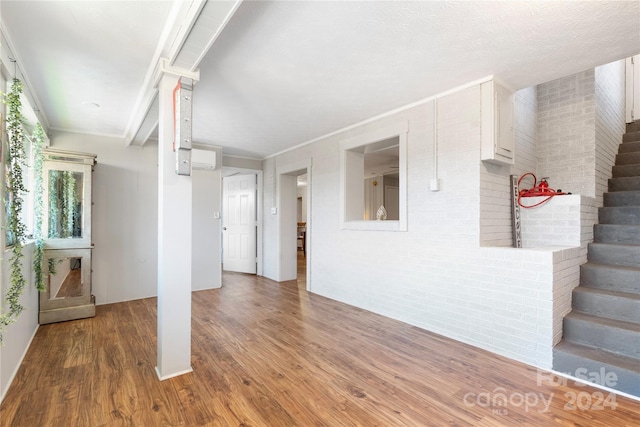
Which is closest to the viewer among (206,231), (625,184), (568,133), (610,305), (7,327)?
(7,327)

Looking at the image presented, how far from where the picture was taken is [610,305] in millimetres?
2527

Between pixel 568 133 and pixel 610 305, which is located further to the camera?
pixel 568 133

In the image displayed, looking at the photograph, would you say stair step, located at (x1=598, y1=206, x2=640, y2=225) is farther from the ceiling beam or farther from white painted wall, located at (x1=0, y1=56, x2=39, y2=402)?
white painted wall, located at (x1=0, y1=56, x2=39, y2=402)

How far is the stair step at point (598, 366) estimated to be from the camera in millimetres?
2043

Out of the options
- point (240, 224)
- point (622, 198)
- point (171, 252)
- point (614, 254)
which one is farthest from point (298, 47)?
point (240, 224)

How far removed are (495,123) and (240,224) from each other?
16.3 ft

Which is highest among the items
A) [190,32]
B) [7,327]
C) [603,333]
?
[190,32]

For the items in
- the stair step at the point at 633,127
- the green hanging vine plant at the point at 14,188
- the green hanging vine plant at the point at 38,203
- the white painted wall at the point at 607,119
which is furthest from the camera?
the stair step at the point at 633,127

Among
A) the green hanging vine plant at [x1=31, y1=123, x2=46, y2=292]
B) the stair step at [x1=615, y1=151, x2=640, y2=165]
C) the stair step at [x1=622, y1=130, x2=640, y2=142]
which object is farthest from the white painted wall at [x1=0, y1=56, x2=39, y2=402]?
the stair step at [x1=622, y1=130, x2=640, y2=142]

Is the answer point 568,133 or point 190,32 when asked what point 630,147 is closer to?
point 568,133

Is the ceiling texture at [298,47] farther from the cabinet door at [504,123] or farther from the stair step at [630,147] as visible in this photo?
the stair step at [630,147]

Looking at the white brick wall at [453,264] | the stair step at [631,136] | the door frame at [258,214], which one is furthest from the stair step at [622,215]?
the door frame at [258,214]

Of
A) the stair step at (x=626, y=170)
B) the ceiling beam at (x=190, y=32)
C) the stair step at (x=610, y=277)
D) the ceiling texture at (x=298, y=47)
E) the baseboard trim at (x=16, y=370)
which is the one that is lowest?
the baseboard trim at (x=16, y=370)

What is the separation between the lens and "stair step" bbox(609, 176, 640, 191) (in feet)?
11.8
